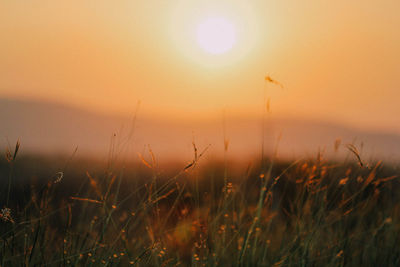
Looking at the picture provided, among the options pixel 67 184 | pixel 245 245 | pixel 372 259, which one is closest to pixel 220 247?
pixel 245 245

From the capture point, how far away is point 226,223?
224cm

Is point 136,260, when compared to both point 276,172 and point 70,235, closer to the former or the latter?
point 70,235

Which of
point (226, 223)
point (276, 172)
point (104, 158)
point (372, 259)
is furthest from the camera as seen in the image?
point (276, 172)

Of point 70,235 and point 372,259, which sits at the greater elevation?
point 70,235

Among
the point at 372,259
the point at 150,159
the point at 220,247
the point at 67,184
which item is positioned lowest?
the point at 67,184

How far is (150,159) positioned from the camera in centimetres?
206

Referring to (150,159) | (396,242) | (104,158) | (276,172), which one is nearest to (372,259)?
(396,242)

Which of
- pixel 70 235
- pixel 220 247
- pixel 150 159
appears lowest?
pixel 220 247

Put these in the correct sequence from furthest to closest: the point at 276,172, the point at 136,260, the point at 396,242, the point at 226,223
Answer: the point at 276,172, the point at 396,242, the point at 226,223, the point at 136,260

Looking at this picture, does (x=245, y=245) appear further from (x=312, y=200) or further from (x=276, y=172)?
(x=276, y=172)

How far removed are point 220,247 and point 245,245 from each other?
287 mm

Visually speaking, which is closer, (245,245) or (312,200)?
(245,245)

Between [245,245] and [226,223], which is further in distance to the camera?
[226,223]

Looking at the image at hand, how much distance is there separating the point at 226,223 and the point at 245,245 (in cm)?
37
